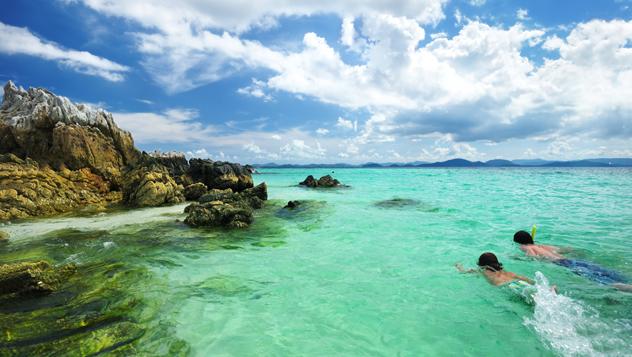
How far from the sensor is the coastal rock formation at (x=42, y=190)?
17.5 m

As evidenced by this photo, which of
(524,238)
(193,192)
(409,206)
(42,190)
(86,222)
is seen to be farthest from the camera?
(193,192)

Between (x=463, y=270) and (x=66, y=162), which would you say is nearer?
(x=463, y=270)

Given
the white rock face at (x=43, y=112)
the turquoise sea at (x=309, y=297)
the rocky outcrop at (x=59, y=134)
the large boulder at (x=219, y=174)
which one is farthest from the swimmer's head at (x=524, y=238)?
the white rock face at (x=43, y=112)

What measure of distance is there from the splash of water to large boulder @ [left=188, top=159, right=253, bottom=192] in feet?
93.2

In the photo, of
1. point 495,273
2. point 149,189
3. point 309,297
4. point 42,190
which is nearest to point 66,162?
point 42,190

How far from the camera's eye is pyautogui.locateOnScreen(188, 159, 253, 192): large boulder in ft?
104

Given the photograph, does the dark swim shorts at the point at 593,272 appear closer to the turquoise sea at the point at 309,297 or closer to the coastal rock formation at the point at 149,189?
the turquoise sea at the point at 309,297

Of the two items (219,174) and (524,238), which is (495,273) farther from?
(219,174)

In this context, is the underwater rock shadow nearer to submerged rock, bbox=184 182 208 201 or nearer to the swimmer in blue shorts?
the swimmer in blue shorts

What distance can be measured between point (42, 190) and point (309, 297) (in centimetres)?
2059

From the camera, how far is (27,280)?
22.9 ft

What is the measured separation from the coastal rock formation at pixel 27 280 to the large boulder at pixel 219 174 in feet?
79.3

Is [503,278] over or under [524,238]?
under

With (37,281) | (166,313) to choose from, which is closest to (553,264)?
(166,313)
